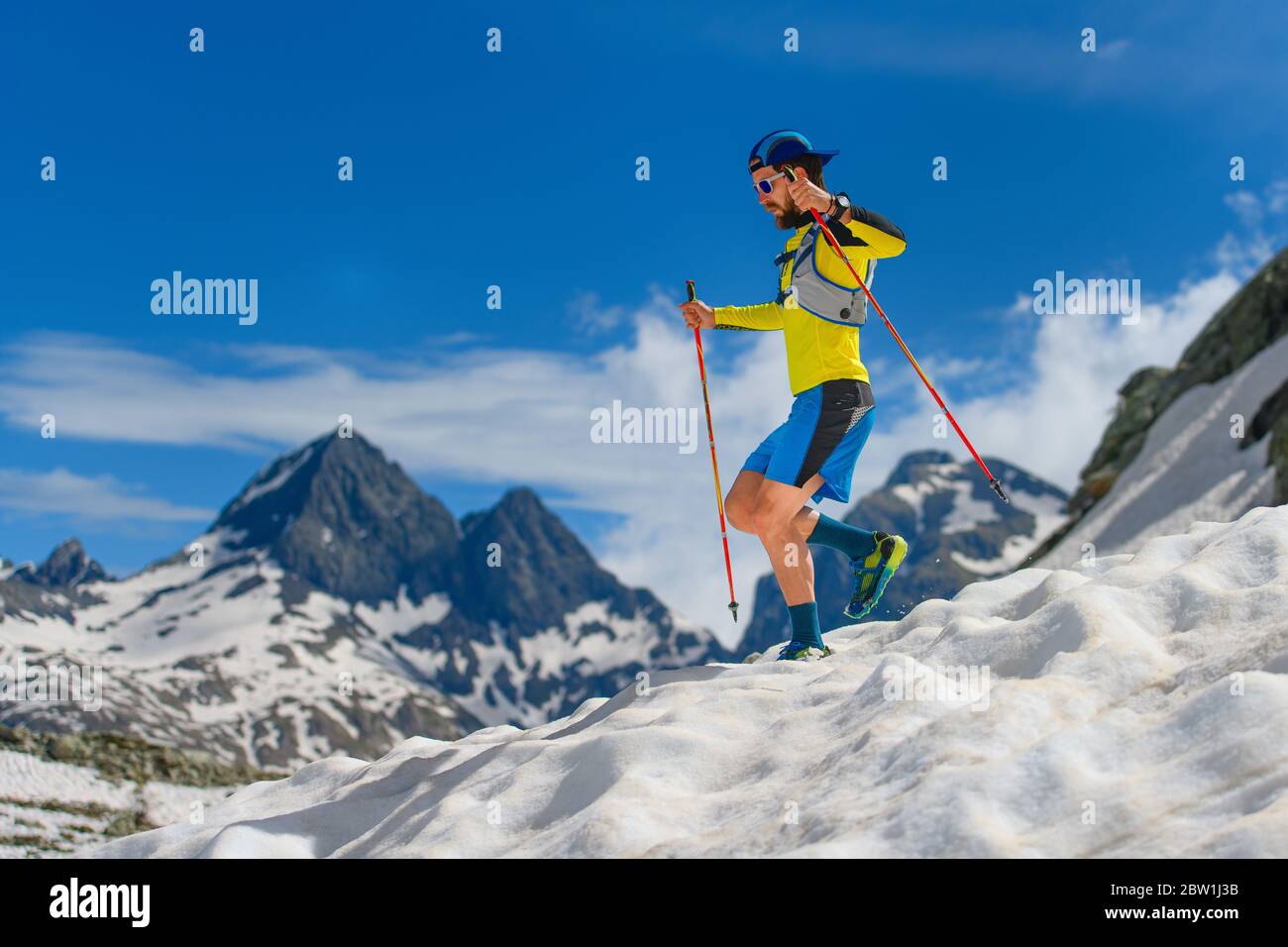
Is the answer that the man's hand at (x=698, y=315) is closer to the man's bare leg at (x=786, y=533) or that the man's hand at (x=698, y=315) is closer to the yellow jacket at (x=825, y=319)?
the yellow jacket at (x=825, y=319)

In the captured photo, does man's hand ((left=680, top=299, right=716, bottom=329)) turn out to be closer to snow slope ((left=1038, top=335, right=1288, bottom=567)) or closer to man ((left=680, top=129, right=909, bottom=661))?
man ((left=680, top=129, right=909, bottom=661))

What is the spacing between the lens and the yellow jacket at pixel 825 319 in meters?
9.19

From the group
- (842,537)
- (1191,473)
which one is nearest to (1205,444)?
(1191,473)

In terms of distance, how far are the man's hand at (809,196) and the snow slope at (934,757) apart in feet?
12.1

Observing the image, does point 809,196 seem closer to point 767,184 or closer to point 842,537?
point 767,184

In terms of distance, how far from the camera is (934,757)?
5449 millimetres

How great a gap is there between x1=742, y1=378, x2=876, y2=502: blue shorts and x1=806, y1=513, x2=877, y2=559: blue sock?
1.24ft

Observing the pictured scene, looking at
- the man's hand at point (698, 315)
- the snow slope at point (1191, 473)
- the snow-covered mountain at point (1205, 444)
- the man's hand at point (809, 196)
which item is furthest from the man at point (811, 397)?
the snow-covered mountain at point (1205, 444)

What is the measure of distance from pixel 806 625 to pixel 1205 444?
38573 mm

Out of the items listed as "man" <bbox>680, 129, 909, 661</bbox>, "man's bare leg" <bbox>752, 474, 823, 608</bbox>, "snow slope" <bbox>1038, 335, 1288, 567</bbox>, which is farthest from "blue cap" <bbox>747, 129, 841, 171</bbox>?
"snow slope" <bbox>1038, 335, 1288, 567</bbox>

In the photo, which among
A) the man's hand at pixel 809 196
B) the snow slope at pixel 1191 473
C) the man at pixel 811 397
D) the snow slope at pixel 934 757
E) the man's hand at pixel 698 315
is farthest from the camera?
the snow slope at pixel 1191 473

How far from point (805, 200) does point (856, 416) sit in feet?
6.45

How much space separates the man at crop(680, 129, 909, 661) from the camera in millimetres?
9312
